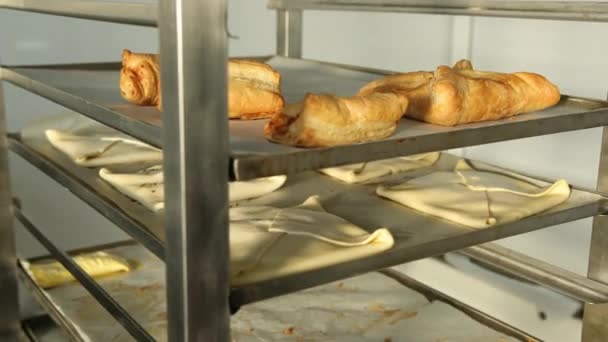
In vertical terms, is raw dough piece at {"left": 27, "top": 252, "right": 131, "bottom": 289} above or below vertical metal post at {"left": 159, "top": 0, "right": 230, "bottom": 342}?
below

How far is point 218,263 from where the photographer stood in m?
0.78

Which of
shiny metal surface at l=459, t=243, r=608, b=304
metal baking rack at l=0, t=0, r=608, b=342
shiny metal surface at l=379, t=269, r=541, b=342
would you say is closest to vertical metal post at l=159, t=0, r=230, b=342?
metal baking rack at l=0, t=0, r=608, b=342

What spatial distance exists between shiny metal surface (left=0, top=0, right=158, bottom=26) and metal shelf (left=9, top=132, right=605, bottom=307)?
27 cm

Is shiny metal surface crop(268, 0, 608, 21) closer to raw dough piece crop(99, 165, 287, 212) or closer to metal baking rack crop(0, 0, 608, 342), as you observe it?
metal baking rack crop(0, 0, 608, 342)

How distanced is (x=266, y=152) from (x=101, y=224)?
4.70ft

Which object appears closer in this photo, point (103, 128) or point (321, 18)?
point (103, 128)

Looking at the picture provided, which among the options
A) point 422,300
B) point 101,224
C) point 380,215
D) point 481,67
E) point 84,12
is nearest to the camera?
point 84,12

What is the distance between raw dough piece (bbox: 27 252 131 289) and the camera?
5.40ft

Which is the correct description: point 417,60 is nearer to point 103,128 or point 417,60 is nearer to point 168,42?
point 103,128

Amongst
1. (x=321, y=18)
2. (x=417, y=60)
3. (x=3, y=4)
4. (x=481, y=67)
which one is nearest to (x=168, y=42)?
(x=3, y=4)

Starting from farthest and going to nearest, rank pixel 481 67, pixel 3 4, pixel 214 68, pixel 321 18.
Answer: pixel 321 18, pixel 481 67, pixel 3 4, pixel 214 68

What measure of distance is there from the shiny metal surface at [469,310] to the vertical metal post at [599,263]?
0.11 metres

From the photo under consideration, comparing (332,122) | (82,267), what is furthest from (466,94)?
(82,267)

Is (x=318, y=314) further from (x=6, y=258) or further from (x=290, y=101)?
(x=6, y=258)
